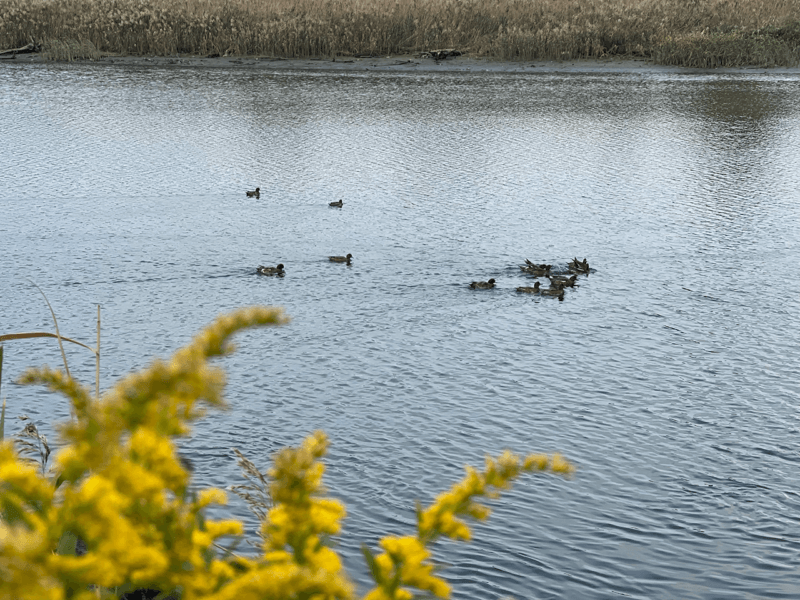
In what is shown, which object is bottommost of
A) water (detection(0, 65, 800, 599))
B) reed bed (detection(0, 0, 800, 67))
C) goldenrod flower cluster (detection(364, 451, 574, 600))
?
water (detection(0, 65, 800, 599))

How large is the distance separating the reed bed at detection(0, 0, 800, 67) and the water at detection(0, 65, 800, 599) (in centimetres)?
1030

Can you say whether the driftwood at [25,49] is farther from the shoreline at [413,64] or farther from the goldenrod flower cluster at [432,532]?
the goldenrod flower cluster at [432,532]

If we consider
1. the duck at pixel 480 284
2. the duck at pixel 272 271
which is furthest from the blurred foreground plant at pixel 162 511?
the duck at pixel 272 271

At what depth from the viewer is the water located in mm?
6125

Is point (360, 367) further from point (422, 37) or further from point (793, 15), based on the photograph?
point (793, 15)

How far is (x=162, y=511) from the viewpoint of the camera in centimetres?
130

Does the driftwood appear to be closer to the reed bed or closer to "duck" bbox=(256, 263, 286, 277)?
the reed bed

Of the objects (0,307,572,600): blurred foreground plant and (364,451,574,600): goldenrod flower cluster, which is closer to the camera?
(0,307,572,600): blurred foreground plant

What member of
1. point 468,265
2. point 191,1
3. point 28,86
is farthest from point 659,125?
point 191,1

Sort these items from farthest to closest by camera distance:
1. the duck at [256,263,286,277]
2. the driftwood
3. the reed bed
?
1. the driftwood
2. the reed bed
3. the duck at [256,263,286,277]

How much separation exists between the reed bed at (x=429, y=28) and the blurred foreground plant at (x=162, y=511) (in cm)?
3133

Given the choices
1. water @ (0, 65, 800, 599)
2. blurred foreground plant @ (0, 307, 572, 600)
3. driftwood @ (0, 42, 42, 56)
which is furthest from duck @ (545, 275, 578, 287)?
driftwood @ (0, 42, 42, 56)

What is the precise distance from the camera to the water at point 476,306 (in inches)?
241

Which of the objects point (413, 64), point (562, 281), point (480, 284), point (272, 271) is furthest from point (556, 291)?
point (413, 64)
